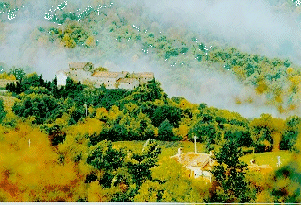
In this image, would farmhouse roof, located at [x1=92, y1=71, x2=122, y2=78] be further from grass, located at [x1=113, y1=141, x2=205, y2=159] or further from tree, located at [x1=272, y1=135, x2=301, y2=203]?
tree, located at [x1=272, y1=135, x2=301, y2=203]

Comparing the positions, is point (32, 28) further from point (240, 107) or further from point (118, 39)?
point (240, 107)

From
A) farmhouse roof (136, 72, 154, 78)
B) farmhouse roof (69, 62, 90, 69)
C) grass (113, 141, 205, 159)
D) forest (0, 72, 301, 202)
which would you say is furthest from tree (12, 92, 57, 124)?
farmhouse roof (136, 72, 154, 78)

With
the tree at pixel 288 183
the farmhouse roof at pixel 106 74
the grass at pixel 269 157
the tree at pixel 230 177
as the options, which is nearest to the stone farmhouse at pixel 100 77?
the farmhouse roof at pixel 106 74

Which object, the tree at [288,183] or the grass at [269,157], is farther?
the grass at [269,157]

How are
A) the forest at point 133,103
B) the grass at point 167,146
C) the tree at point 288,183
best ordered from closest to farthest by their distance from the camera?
1. the tree at point 288,183
2. the forest at point 133,103
3. the grass at point 167,146

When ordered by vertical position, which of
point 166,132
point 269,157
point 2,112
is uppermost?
point 2,112

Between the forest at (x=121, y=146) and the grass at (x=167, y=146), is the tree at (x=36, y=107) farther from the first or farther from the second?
the grass at (x=167, y=146)

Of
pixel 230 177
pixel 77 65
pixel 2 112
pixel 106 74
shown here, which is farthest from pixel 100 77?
pixel 230 177

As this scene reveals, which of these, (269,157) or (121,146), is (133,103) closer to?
(121,146)
